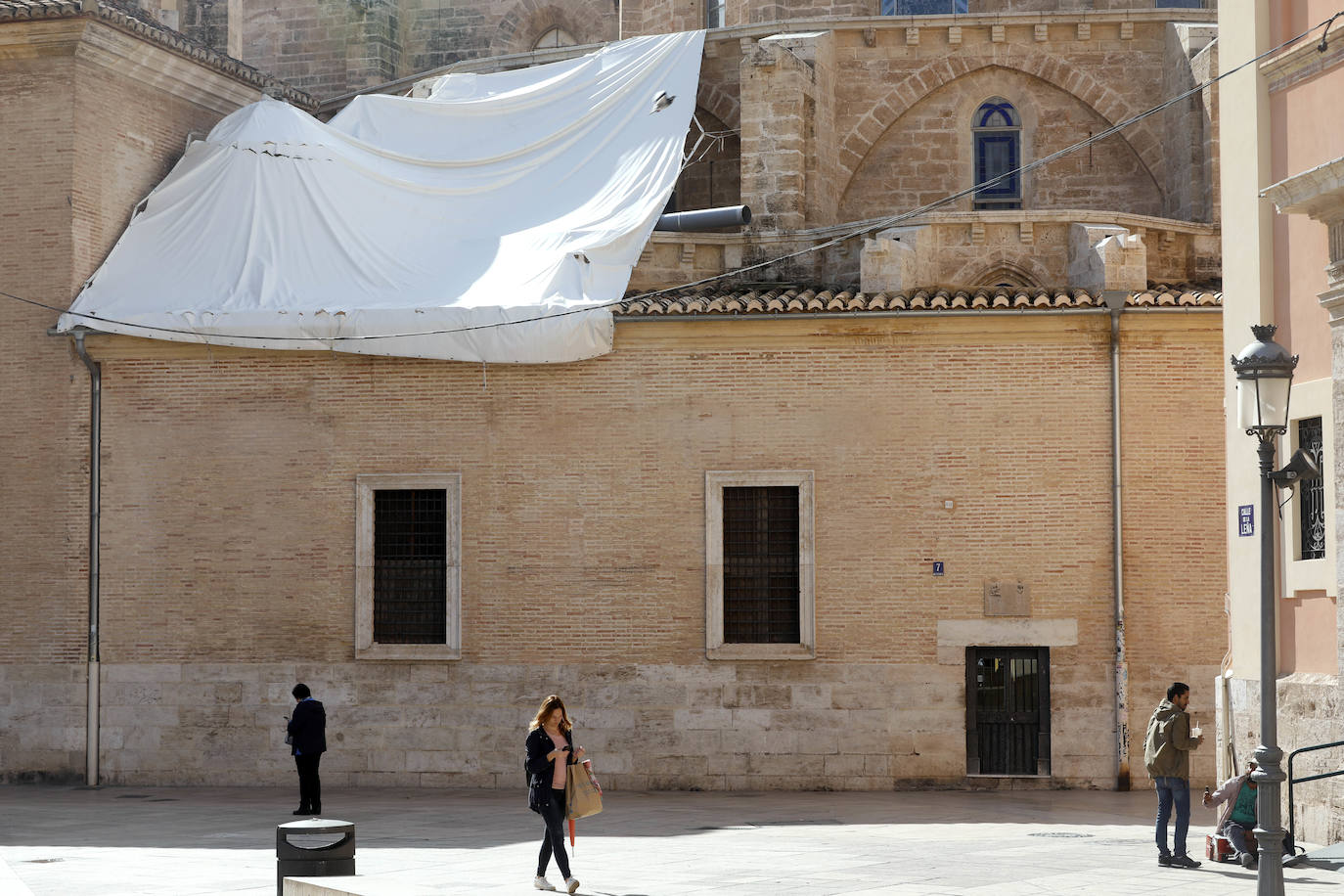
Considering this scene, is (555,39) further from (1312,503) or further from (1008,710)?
(1312,503)

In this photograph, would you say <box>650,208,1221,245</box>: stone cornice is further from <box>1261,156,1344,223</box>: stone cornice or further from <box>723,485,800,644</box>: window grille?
<box>1261,156,1344,223</box>: stone cornice

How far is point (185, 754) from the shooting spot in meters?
17.4

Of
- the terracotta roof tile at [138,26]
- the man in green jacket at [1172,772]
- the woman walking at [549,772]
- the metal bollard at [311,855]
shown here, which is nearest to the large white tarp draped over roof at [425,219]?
the terracotta roof tile at [138,26]

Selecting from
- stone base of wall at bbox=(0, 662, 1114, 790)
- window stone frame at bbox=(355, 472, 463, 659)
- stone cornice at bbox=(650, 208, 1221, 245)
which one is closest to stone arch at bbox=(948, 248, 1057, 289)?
stone cornice at bbox=(650, 208, 1221, 245)

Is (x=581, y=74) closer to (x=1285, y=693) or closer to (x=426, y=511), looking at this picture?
(x=426, y=511)

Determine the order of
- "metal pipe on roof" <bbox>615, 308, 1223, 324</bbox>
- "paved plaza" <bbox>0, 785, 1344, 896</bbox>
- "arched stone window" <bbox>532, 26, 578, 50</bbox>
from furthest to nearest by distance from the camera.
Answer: "arched stone window" <bbox>532, 26, 578, 50</bbox>
"metal pipe on roof" <bbox>615, 308, 1223, 324</bbox>
"paved plaza" <bbox>0, 785, 1344, 896</bbox>

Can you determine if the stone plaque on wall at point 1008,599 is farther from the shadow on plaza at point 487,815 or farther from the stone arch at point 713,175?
the stone arch at point 713,175

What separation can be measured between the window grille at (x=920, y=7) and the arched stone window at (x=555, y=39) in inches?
213

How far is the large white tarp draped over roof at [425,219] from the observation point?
17.3m

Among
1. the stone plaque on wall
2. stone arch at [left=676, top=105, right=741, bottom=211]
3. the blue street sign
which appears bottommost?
the stone plaque on wall

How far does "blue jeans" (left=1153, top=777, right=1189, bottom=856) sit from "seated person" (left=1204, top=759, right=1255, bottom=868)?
0.15 m

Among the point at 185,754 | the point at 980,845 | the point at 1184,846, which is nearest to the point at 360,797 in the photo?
the point at 185,754

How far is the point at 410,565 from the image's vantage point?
57.3 feet

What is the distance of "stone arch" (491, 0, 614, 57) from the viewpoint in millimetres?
26500
